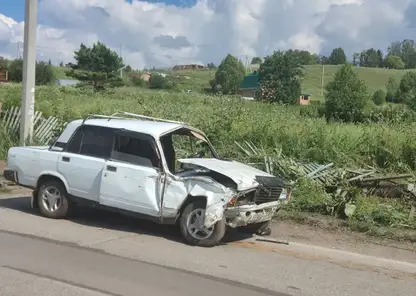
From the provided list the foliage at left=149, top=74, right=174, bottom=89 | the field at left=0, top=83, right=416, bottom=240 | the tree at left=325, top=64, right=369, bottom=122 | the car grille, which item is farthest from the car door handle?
the foliage at left=149, top=74, right=174, bottom=89

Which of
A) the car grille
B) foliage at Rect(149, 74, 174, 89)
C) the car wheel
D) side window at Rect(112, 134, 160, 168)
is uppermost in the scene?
foliage at Rect(149, 74, 174, 89)

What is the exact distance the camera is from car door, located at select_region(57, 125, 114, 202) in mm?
8867

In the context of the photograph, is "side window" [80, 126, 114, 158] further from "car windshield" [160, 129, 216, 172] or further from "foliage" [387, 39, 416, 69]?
"foliage" [387, 39, 416, 69]

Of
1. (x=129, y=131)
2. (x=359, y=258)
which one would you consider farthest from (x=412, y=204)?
(x=129, y=131)

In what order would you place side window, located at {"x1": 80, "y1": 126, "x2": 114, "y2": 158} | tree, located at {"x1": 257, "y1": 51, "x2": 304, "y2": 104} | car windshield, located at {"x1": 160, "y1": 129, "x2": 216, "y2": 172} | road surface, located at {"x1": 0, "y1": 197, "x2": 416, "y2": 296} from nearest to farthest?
1. road surface, located at {"x1": 0, "y1": 197, "x2": 416, "y2": 296}
2. car windshield, located at {"x1": 160, "y1": 129, "x2": 216, "y2": 172}
3. side window, located at {"x1": 80, "y1": 126, "x2": 114, "y2": 158}
4. tree, located at {"x1": 257, "y1": 51, "x2": 304, "y2": 104}

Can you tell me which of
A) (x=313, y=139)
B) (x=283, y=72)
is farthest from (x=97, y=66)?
(x=313, y=139)

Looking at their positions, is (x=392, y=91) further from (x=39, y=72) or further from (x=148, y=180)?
(x=148, y=180)

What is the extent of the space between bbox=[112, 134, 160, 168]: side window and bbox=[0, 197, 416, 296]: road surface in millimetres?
1126

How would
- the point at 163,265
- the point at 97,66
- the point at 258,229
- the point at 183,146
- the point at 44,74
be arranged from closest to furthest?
the point at 163,265 → the point at 258,229 → the point at 183,146 → the point at 97,66 → the point at 44,74

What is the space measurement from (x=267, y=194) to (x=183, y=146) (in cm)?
271

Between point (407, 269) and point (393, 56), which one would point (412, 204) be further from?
point (393, 56)

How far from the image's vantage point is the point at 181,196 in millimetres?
8086

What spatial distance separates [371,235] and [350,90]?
253 ft

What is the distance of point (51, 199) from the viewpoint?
936 centimetres
